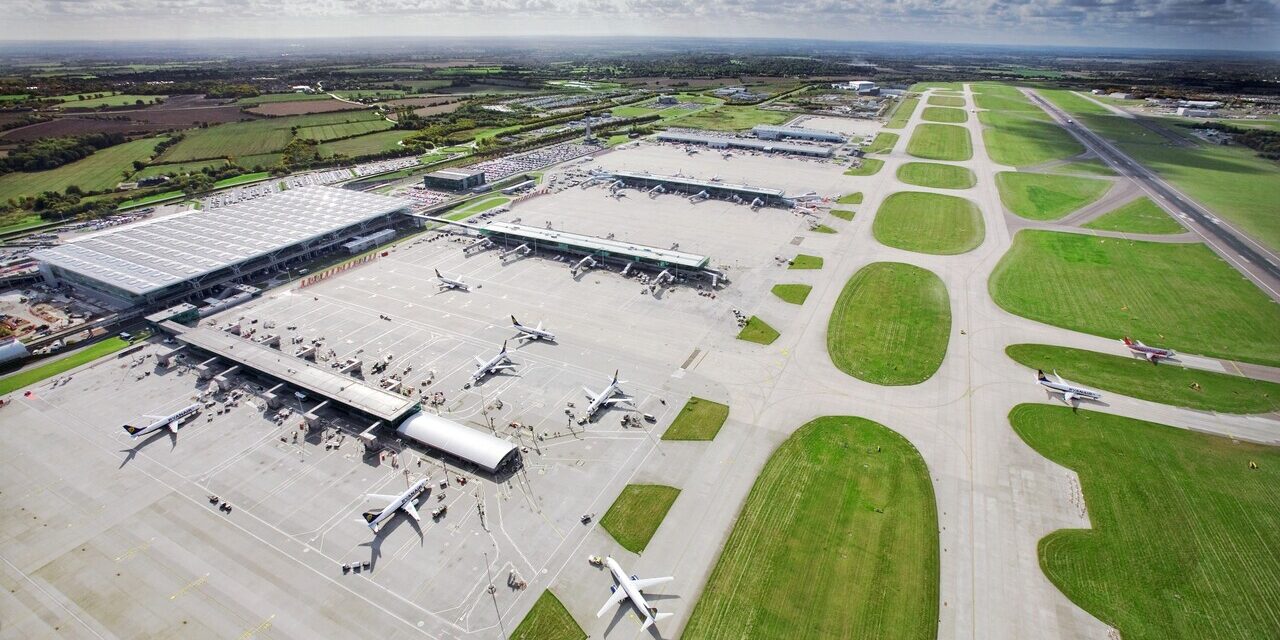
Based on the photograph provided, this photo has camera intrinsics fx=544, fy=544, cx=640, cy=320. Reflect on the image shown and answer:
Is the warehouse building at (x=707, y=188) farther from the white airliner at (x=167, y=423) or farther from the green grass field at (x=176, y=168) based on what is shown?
the green grass field at (x=176, y=168)

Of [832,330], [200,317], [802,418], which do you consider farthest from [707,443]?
[200,317]

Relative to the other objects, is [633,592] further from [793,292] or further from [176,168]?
[176,168]

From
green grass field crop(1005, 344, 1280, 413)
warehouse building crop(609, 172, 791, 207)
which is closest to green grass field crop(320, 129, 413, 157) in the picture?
warehouse building crop(609, 172, 791, 207)

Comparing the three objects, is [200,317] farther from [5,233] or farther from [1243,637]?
[1243,637]

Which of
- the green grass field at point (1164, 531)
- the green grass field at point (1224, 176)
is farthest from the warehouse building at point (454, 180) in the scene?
the green grass field at point (1224, 176)

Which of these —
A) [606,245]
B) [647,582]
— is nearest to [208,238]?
[606,245]

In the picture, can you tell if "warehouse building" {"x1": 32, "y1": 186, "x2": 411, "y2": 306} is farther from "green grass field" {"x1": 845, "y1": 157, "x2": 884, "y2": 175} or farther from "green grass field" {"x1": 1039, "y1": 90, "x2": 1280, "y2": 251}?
"green grass field" {"x1": 1039, "y1": 90, "x2": 1280, "y2": 251}

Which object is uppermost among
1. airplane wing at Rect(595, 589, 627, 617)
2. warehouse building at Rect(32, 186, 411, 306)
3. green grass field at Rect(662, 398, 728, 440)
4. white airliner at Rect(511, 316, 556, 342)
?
warehouse building at Rect(32, 186, 411, 306)
